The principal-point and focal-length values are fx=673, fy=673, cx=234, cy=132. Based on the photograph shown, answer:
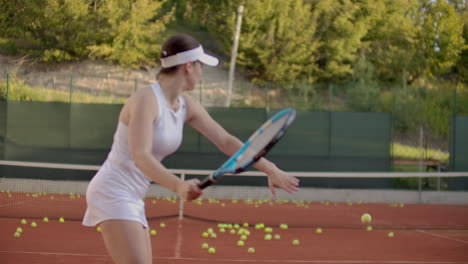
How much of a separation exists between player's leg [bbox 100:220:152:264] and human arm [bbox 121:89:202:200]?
0.33 meters

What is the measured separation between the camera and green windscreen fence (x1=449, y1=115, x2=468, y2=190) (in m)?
13.4

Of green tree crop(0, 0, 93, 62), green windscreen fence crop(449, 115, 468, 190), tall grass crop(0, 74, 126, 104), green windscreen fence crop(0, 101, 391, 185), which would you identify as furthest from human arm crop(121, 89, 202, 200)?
green tree crop(0, 0, 93, 62)

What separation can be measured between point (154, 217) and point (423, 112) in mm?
11048

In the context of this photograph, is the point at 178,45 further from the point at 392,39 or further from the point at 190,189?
the point at 392,39

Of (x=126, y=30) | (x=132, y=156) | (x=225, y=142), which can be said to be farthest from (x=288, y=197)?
(x=126, y=30)

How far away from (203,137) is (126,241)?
10.3 meters

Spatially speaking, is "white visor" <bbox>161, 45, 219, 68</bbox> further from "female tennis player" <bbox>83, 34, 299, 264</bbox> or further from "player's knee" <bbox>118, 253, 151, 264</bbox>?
"player's knee" <bbox>118, 253, 151, 264</bbox>

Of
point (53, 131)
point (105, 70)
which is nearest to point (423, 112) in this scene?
point (53, 131)

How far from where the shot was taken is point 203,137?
13.2 metres

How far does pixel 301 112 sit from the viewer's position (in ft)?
44.4

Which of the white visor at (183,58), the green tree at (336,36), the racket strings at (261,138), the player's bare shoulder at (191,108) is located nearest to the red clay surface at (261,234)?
the player's bare shoulder at (191,108)

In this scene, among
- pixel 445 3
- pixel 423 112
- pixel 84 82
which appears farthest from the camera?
pixel 445 3

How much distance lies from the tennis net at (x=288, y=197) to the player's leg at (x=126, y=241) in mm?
7677

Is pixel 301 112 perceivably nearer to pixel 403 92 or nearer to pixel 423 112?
pixel 403 92
